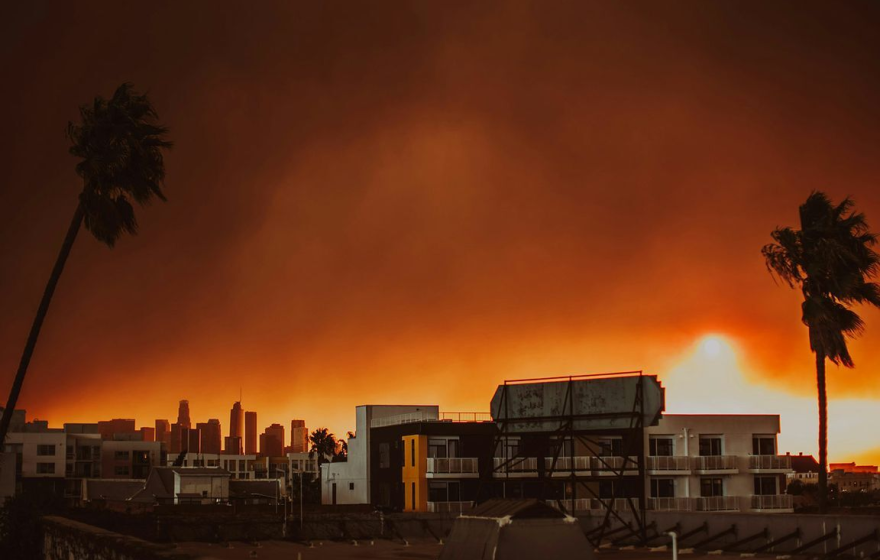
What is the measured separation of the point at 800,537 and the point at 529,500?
15.1 meters

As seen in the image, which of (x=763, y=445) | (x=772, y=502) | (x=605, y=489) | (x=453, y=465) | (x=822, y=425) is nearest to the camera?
(x=822, y=425)

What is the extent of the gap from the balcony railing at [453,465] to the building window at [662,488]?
15172 mm

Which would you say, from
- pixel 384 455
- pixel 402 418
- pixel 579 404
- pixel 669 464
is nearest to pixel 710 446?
pixel 669 464

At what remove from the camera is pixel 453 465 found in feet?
254

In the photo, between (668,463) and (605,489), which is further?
(668,463)

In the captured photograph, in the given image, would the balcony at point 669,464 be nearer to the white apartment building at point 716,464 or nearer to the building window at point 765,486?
the white apartment building at point 716,464

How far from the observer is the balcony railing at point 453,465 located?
76875 millimetres

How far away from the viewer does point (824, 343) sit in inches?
2397

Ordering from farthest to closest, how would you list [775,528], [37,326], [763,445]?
[763,445] < [775,528] < [37,326]

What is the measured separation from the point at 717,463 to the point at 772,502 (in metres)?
5.92

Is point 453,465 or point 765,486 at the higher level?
point 453,465

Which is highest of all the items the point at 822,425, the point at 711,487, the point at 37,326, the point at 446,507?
the point at 37,326

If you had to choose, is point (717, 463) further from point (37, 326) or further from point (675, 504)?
point (37, 326)

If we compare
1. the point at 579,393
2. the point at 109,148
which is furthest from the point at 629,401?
the point at 109,148
